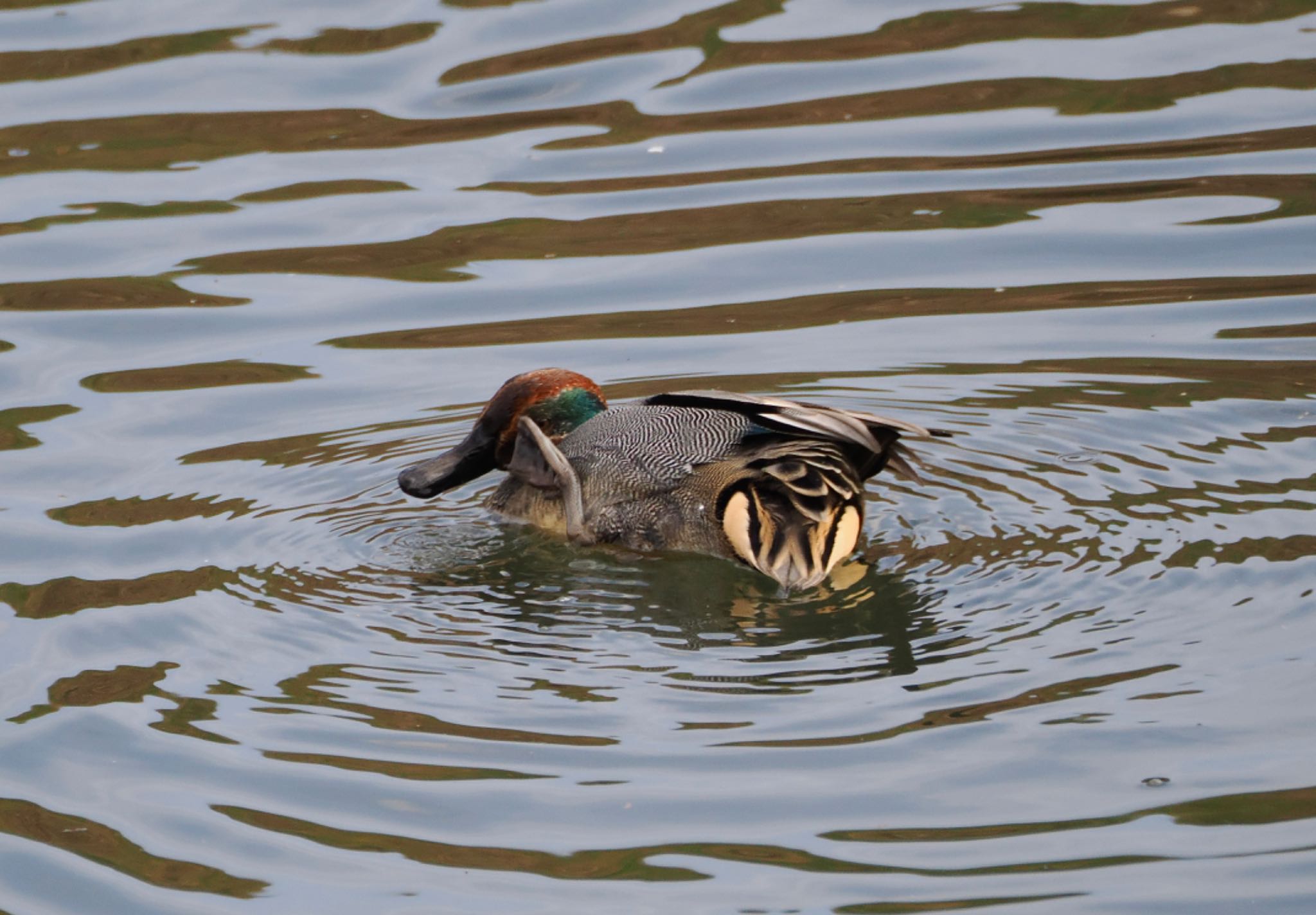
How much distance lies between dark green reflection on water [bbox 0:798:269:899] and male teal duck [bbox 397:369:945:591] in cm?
208

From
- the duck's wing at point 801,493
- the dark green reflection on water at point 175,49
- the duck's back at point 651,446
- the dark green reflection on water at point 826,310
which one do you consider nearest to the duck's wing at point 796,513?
the duck's wing at point 801,493

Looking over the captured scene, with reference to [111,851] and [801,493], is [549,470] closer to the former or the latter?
[801,493]

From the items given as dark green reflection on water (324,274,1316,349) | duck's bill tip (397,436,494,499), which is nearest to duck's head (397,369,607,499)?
duck's bill tip (397,436,494,499)

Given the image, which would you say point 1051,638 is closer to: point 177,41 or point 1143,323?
point 1143,323

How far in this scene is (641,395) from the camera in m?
8.61

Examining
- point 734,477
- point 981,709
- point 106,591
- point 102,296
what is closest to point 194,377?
point 102,296

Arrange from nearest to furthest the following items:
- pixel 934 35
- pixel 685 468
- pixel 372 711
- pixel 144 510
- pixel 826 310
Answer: pixel 372 711 → pixel 685 468 → pixel 144 510 → pixel 826 310 → pixel 934 35

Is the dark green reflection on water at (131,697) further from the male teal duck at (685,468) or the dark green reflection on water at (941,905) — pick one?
the dark green reflection on water at (941,905)

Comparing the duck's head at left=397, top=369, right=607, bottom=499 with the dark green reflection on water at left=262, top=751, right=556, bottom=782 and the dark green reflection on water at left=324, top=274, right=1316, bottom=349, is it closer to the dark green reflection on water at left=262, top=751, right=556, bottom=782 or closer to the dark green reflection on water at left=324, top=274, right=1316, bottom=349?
the dark green reflection on water at left=324, top=274, right=1316, bottom=349

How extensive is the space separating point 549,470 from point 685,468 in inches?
29.3

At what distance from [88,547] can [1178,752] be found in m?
3.99

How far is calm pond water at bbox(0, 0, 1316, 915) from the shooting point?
16.3 feet

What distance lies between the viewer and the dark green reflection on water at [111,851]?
16.1ft

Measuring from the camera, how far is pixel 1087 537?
255 inches
